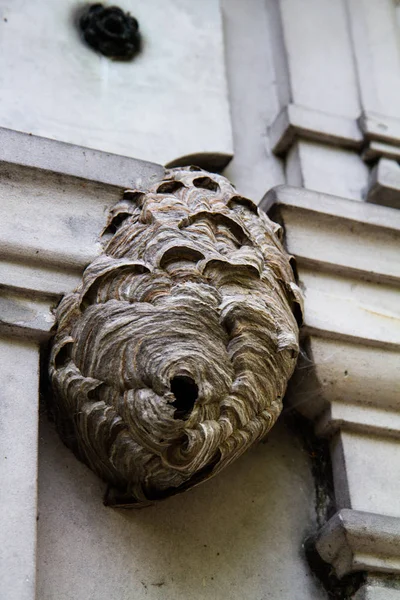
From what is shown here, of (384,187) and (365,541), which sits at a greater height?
→ (384,187)

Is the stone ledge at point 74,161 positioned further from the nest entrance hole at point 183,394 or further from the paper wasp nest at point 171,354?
the nest entrance hole at point 183,394

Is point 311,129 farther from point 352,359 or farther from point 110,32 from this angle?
point 352,359

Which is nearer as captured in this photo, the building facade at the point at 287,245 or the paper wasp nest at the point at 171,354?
the paper wasp nest at the point at 171,354

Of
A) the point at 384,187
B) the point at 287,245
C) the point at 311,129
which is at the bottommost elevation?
the point at 287,245

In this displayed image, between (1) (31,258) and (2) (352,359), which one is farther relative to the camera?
(2) (352,359)

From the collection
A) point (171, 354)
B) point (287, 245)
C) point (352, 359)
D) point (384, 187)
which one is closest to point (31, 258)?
point (171, 354)

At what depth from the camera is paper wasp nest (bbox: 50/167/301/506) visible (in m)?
1.91

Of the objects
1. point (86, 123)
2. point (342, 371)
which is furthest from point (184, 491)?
point (86, 123)

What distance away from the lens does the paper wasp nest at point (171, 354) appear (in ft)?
6.25

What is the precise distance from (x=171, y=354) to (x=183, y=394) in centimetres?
10

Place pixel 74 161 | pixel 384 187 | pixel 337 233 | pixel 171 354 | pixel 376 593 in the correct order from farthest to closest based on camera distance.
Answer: pixel 384 187 < pixel 337 233 < pixel 74 161 < pixel 376 593 < pixel 171 354

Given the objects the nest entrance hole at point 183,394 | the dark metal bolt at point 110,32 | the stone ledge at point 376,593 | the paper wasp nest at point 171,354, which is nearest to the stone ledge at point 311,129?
the dark metal bolt at point 110,32

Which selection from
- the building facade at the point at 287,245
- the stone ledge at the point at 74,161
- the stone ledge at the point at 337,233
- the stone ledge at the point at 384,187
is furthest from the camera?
the stone ledge at the point at 384,187

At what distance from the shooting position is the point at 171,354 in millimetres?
1890
